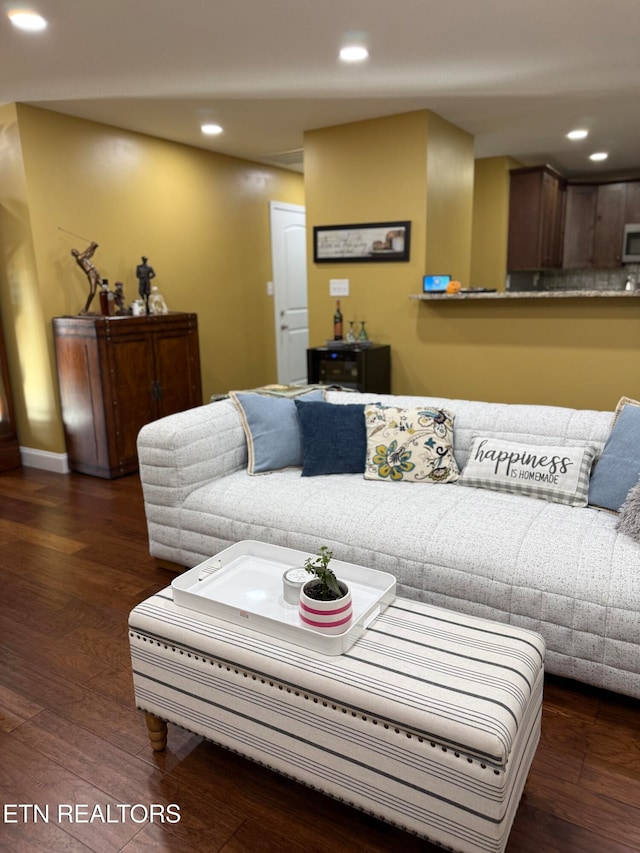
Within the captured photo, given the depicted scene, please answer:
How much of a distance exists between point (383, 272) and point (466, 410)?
2.18 m

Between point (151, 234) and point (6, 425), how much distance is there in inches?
74.8

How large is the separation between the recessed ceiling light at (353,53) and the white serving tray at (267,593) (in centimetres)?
260

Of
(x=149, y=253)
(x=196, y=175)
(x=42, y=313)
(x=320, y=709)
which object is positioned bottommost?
(x=320, y=709)

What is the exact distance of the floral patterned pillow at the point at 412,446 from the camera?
2.66 metres

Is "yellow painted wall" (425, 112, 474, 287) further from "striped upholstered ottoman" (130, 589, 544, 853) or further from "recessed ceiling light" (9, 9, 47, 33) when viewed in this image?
"striped upholstered ottoman" (130, 589, 544, 853)

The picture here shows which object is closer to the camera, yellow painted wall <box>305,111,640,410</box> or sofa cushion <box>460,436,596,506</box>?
sofa cushion <box>460,436,596,506</box>

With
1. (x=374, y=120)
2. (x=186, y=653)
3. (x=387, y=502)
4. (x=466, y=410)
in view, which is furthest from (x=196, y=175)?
(x=186, y=653)

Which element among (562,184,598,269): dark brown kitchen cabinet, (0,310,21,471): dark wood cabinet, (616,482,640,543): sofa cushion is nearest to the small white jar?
(616,482,640,543): sofa cushion

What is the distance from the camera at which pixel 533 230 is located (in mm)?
6125

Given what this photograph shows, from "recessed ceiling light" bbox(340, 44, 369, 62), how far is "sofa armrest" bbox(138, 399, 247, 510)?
2.01 metres

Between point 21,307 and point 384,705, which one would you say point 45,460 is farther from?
point 384,705

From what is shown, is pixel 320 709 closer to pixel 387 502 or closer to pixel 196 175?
pixel 387 502

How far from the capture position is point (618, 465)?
229 cm

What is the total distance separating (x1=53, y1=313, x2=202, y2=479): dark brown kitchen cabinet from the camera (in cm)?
415
